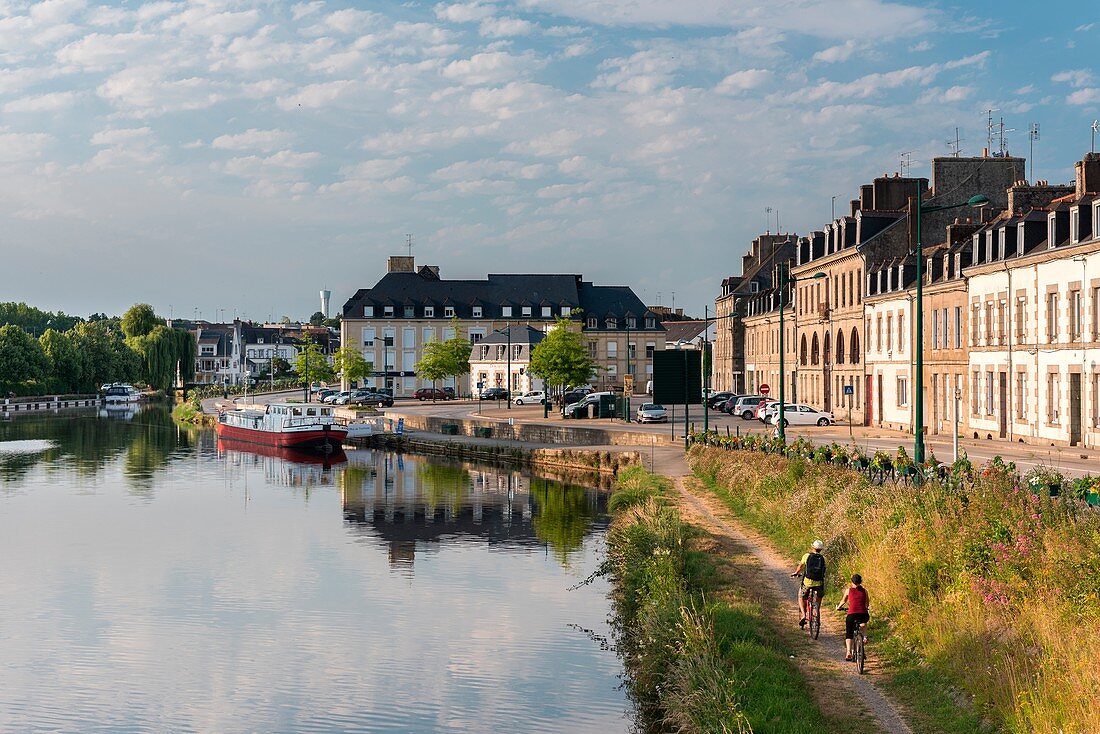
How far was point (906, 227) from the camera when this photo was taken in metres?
59.9

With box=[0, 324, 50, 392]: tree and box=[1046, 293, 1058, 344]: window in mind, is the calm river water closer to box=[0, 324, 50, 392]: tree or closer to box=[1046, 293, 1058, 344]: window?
box=[1046, 293, 1058, 344]: window

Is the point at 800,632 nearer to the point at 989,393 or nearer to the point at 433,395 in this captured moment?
the point at 989,393

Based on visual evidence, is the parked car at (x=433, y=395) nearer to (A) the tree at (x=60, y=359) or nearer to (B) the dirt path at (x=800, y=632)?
(A) the tree at (x=60, y=359)

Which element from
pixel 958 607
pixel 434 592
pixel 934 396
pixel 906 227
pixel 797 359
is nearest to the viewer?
pixel 958 607

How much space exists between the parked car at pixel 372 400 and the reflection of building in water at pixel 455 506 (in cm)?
3780

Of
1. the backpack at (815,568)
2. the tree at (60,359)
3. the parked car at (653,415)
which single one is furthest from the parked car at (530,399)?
the backpack at (815,568)

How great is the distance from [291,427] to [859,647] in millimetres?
59125

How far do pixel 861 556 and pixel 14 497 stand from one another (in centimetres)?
3525

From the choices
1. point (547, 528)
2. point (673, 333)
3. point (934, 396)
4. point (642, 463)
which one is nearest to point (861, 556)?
point (547, 528)

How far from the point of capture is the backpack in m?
17.9

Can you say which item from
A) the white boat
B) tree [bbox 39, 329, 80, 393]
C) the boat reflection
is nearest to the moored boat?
the boat reflection

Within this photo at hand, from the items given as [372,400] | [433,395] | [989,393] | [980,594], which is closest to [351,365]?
[433,395]

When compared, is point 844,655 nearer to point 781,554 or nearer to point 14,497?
point 781,554

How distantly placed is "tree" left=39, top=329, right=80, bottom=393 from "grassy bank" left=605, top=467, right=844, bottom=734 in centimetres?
12293
